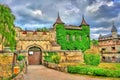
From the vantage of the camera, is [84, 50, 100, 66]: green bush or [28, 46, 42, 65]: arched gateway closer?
[84, 50, 100, 66]: green bush

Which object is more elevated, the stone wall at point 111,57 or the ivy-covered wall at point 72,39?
the ivy-covered wall at point 72,39

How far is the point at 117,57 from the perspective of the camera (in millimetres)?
50969

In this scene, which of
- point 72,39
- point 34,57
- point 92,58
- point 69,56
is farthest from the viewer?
point 72,39

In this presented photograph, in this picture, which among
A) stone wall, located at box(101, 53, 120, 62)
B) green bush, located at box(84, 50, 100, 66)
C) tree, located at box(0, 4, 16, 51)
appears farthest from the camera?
stone wall, located at box(101, 53, 120, 62)

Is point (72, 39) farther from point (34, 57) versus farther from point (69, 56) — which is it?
point (34, 57)

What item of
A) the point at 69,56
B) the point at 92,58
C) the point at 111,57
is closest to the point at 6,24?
the point at 92,58

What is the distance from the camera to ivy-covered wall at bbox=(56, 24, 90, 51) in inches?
1758

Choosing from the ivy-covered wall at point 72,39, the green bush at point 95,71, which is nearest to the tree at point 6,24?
the green bush at point 95,71

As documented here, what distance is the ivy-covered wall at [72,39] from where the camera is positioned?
4466cm

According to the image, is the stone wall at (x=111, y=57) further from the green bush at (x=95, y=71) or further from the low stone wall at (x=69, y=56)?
the green bush at (x=95, y=71)

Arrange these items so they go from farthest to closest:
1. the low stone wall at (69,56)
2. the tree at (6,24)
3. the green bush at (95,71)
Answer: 1. the low stone wall at (69,56)
2. the tree at (6,24)
3. the green bush at (95,71)

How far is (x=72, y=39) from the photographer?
46.3 meters

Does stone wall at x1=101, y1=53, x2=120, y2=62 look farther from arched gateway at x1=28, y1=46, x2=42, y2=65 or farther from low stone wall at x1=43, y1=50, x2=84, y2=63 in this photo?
arched gateway at x1=28, y1=46, x2=42, y2=65

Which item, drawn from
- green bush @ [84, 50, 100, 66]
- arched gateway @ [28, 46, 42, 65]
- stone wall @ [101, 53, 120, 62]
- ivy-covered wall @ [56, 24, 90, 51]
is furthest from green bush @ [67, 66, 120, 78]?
stone wall @ [101, 53, 120, 62]
